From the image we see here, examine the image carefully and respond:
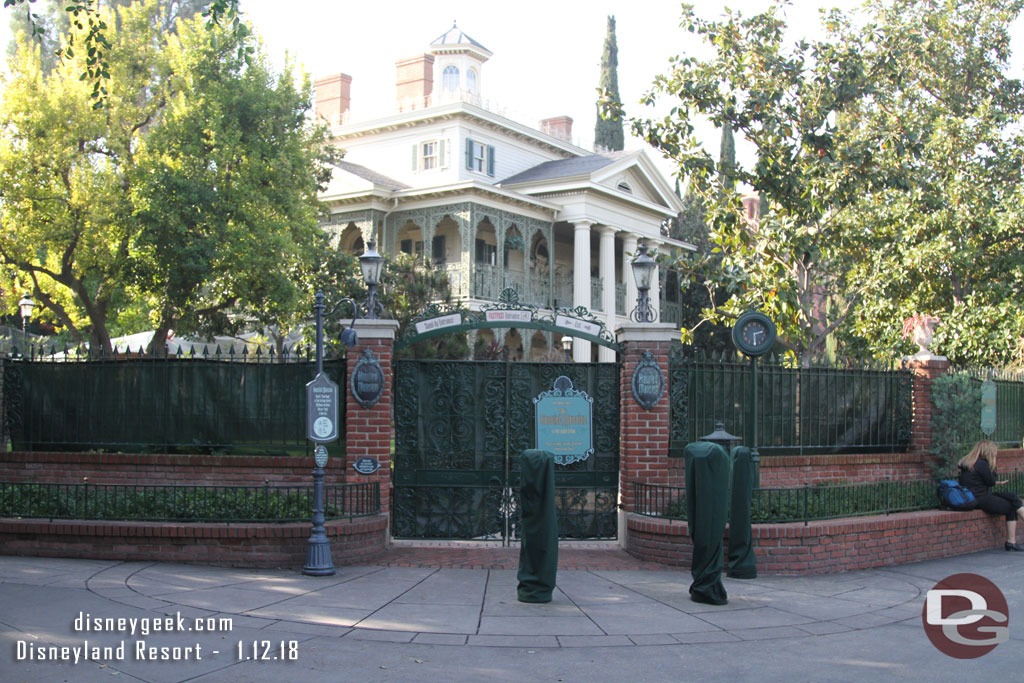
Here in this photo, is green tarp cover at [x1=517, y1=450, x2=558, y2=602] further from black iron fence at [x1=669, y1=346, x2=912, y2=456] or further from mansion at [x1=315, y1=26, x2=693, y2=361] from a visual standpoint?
mansion at [x1=315, y1=26, x2=693, y2=361]

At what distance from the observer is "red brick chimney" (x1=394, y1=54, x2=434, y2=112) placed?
3728cm

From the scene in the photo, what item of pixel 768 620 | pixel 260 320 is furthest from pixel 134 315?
pixel 768 620

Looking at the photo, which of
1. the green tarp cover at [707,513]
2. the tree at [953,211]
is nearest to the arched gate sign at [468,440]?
the green tarp cover at [707,513]

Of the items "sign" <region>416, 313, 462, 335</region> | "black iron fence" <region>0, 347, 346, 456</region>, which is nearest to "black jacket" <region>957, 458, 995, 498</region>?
"sign" <region>416, 313, 462, 335</region>

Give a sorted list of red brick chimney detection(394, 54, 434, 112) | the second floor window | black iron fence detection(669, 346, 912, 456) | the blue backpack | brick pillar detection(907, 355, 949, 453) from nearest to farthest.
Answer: black iron fence detection(669, 346, 912, 456) < the blue backpack < brick pillar detection(907, 355, 949, 453) < the second floor window < red brick chimney detection(394, 54, 434, 112)

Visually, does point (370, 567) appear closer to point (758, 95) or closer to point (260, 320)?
point (758, 95)

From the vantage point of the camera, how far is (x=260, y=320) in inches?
1013

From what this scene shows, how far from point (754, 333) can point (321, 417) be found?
5.14m

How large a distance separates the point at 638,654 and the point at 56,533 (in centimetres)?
681

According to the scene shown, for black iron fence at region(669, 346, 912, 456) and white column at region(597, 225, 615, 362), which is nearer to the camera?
black iron fence at region(669, 346, 912, 456)

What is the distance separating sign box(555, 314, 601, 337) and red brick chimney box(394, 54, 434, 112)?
26.8 m

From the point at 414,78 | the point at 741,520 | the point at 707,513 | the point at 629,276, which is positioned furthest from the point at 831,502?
the point at 414,78

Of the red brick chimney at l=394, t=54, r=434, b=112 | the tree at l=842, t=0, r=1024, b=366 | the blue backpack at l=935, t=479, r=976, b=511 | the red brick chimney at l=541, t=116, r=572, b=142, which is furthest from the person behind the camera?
the red brick chimney at l=541, t=116, r=572, b=142

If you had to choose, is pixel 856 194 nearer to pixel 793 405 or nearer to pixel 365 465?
pixel 793 405
